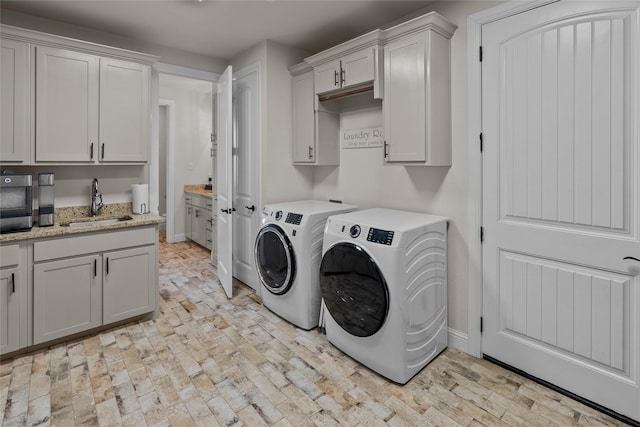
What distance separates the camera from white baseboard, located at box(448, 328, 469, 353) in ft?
7.95

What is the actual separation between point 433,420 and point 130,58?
3401 millimetres

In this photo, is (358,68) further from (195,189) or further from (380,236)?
(195,189)

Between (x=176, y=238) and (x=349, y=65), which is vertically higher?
(x=349, y=65)

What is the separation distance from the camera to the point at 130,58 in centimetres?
283

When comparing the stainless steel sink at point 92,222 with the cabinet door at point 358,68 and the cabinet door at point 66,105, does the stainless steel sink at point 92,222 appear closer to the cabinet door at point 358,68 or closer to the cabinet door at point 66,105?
the cabinet door at point 66,105

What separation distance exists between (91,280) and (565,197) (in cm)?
327

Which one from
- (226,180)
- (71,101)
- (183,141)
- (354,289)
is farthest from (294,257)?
(183,141)

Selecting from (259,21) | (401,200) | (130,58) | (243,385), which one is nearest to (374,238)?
(401,200)

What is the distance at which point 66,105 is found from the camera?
2586mm

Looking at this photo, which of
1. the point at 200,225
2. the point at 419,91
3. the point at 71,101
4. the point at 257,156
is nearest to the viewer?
the point at 419,91

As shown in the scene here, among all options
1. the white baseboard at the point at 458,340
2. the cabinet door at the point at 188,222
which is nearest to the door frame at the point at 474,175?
the white baseboard at the point at 458,340

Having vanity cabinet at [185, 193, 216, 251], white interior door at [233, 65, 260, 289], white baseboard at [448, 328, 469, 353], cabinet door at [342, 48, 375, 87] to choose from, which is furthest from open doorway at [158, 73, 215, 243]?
white baseboard at [448, 328, 469, 353]

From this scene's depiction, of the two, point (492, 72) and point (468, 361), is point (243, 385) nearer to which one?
point (468, 361)

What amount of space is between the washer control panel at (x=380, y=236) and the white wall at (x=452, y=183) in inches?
27.3
